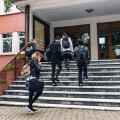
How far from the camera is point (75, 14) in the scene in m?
11.4

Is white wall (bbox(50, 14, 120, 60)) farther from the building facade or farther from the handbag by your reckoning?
the handbag

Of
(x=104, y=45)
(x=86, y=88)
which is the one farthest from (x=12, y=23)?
(x=86, y=88)

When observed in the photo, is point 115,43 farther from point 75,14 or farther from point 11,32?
point 11,32

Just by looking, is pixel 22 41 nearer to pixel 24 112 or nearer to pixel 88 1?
pixel 88 1

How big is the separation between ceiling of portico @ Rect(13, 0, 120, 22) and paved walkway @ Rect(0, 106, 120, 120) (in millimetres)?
6047

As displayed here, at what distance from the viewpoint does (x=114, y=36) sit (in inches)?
466

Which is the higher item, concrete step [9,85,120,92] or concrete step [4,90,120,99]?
concrete step [9,85,120,92]

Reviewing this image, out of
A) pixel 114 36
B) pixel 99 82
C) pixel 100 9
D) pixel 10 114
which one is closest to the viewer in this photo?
pixel 10 114

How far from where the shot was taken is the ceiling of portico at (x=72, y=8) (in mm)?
9461

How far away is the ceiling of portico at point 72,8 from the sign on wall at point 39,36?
2.25ft

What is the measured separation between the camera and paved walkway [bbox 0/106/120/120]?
15.0ft

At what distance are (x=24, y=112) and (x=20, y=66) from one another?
361 cm

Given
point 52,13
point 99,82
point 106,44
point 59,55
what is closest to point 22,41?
point 52,13

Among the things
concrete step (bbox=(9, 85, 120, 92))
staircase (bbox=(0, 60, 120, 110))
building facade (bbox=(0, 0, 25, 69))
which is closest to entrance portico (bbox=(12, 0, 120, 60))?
building facade (bbox=(0, 0, 25, 69))
